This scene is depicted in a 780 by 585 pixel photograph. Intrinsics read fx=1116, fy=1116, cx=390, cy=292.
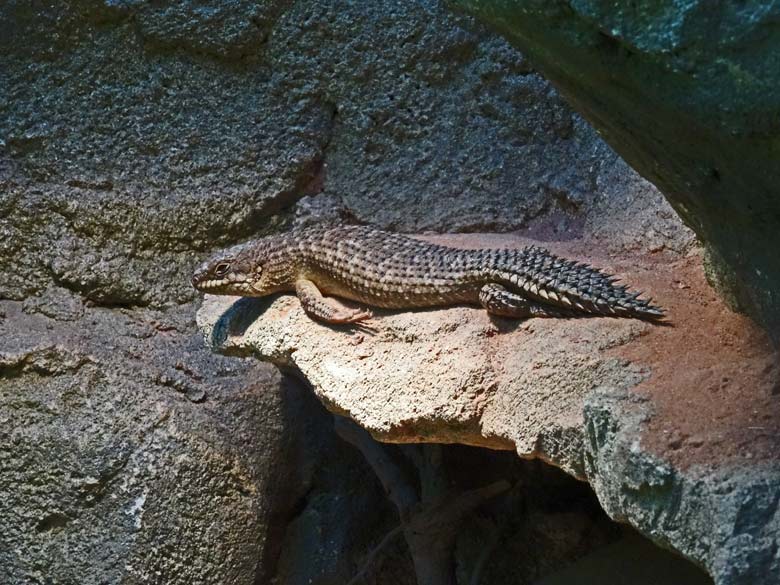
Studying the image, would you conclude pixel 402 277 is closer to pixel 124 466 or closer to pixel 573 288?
pixel 573 288

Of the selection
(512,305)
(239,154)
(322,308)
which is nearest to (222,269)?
(322,308)

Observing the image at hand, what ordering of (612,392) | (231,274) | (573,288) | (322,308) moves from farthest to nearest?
(231,274) < (322,308) < (573,288) < (612,392)

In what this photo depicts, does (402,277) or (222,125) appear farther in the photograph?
(222,125)

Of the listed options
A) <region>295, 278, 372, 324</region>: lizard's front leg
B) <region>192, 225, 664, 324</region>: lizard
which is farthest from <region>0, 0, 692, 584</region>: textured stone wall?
<region>295, 278, 372, 324</region>: lizard's front leg

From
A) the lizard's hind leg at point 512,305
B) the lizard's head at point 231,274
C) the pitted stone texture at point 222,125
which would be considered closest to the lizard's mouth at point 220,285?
the lizard's head at point 231,274

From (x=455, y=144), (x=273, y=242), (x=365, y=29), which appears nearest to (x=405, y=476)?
(x=273, y=242)

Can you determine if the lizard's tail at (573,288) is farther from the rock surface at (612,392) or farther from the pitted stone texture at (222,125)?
the pitted stone texture at (222,125)

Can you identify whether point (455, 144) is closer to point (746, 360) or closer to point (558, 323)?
point (558, 323)
